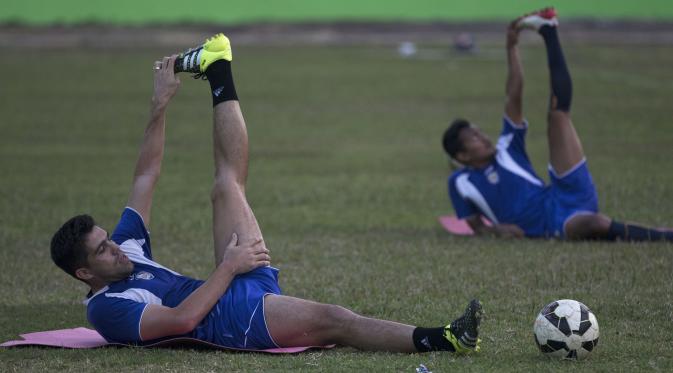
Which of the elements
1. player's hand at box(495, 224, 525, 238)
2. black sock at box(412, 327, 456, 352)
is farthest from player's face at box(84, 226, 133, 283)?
player's hand at box(495, 224, 525, 238)

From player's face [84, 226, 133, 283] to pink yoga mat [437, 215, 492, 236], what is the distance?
213 inches

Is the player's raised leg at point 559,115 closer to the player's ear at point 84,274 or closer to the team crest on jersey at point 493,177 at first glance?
the team crest on jersey at point 493,177

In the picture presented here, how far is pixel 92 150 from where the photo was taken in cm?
1953

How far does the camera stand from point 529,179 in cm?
1159

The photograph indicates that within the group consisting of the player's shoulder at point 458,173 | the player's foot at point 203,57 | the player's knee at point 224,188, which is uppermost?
the player's foot at point 203,57

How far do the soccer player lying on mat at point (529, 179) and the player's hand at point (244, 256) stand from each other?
4.60m

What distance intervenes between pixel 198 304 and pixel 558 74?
5.91 metres

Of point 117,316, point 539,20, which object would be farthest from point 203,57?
point 539,20

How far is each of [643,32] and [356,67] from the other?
54.1ft

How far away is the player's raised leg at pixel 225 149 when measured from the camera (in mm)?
7578

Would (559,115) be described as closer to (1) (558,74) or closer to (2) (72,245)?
(1) (558,74)

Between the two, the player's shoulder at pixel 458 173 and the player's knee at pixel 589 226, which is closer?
the player's knee at pixel 589 226

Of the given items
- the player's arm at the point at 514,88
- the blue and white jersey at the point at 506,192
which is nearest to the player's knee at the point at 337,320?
the blue and white jersey at the point at 506,192

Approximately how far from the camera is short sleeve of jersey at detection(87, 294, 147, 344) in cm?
711
